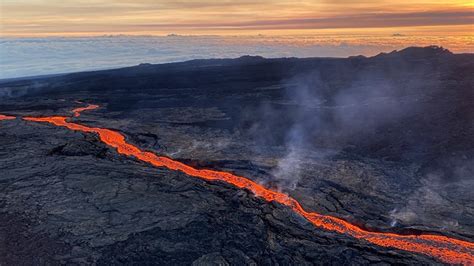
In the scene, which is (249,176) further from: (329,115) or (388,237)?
(329,115)

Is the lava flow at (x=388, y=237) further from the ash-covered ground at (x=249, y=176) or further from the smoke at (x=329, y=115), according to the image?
the smoke at (x=329, y=115)

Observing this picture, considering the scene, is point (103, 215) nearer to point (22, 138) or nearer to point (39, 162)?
point (39, 162)

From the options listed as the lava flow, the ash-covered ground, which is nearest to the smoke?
the ash-covered ground

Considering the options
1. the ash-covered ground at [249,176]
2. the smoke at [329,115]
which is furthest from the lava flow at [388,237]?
the smoke at [329,115]

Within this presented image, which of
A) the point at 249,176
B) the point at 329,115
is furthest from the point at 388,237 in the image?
the point at 329,115

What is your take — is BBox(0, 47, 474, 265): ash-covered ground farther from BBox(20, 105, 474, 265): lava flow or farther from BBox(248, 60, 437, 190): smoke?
BBox(20, 105, 474, 265): lava flow

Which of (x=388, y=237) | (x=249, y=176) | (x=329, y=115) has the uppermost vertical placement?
(x=329, y=115)

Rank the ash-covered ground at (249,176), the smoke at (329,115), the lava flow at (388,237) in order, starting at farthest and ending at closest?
the smoke at (329,115) < the lava flow at (388,237) < the ash-covered ground at (249,176)

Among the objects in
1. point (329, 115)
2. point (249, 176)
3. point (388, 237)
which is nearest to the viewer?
point (388, 237)

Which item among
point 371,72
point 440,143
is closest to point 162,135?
point 440,143
